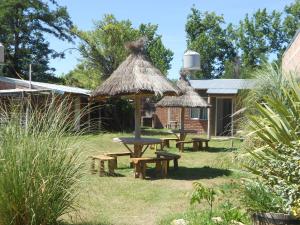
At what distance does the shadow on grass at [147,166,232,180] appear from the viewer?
10.4 m

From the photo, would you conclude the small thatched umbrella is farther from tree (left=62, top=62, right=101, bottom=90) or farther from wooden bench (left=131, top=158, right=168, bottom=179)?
tree (left=62, top=62, right=101, bottom=90)

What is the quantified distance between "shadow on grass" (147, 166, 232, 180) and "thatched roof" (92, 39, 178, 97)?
200cm

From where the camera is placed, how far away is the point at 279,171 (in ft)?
16.6

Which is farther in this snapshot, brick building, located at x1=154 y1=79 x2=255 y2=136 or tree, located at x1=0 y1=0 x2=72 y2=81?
tree, located at x1=0 y1=0 x2=72 y2=81

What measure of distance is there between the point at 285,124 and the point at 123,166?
272 inches

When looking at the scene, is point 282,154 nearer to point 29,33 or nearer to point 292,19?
point 29,33

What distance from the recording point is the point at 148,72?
38.1 feet

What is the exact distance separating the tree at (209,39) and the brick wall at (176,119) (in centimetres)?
2058

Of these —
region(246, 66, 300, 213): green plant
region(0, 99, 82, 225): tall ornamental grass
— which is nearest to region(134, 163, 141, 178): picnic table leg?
region(246, 66, 300, 213): green plant

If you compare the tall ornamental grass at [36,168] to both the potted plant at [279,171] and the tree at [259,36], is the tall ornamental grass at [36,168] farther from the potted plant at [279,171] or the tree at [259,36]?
the tree at [259,36]

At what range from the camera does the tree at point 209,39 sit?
163ft

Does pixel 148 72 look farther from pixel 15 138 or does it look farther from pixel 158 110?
pixel 158 110

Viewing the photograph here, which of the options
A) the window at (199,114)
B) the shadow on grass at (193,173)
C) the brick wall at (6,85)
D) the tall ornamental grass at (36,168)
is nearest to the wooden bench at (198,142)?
the shadow on grass at (193,173)

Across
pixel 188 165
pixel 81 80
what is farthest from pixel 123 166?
pixel 81 80
